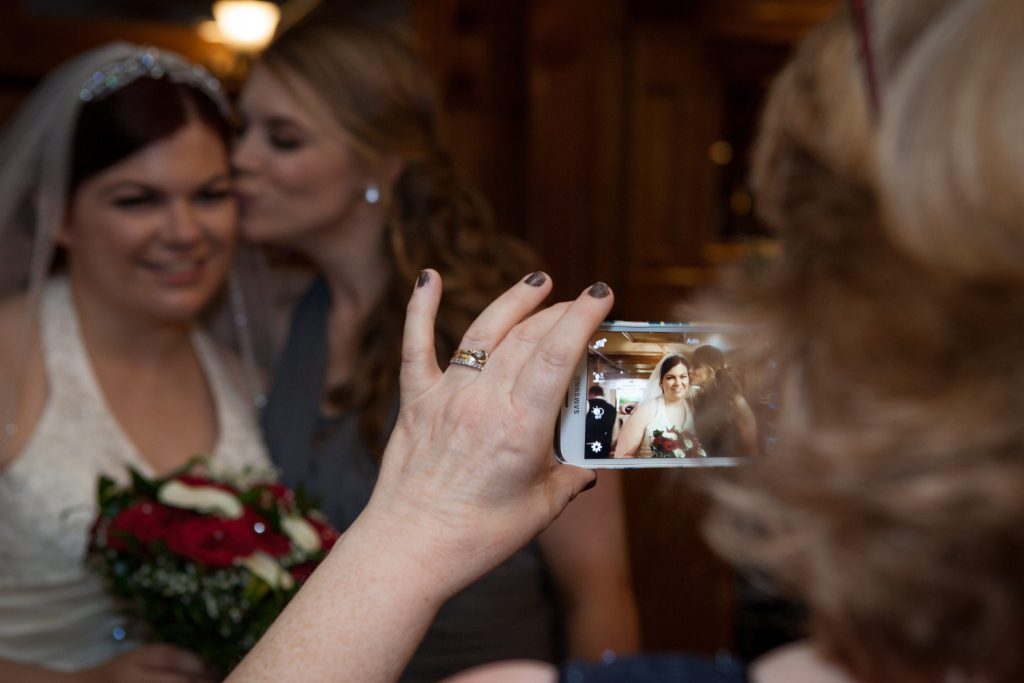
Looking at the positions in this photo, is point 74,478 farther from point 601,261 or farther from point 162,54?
point 601,261

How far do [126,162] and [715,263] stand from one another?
2525 millimetres

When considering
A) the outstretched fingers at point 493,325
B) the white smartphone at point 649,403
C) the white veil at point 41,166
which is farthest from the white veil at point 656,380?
the white veil at point 41,166

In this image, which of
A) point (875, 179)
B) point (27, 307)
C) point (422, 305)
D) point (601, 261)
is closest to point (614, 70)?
point (601, 261)

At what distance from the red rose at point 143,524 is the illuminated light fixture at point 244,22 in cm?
285

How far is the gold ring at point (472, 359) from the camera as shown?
0.91 metres

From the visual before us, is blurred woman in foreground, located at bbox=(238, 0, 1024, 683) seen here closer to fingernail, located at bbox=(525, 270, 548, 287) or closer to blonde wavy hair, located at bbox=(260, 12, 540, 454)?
fingernail, located at bbox=(525, 270, 548, 287)

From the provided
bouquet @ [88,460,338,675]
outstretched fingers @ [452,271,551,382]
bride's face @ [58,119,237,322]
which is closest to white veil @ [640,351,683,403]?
outstretched fingers @ [452,271,551,382]

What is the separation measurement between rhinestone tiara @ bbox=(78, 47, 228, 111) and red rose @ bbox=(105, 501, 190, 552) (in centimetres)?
92

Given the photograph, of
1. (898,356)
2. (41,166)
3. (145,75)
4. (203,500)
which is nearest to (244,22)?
(145,75)

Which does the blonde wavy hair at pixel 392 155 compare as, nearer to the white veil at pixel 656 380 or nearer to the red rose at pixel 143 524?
the red rose at pixel 143 524

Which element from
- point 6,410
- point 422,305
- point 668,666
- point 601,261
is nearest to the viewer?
point 668,666

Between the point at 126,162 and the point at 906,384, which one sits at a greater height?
the point at 126,162

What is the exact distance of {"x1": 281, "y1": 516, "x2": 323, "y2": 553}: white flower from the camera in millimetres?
1521

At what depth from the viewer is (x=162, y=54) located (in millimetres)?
2156
